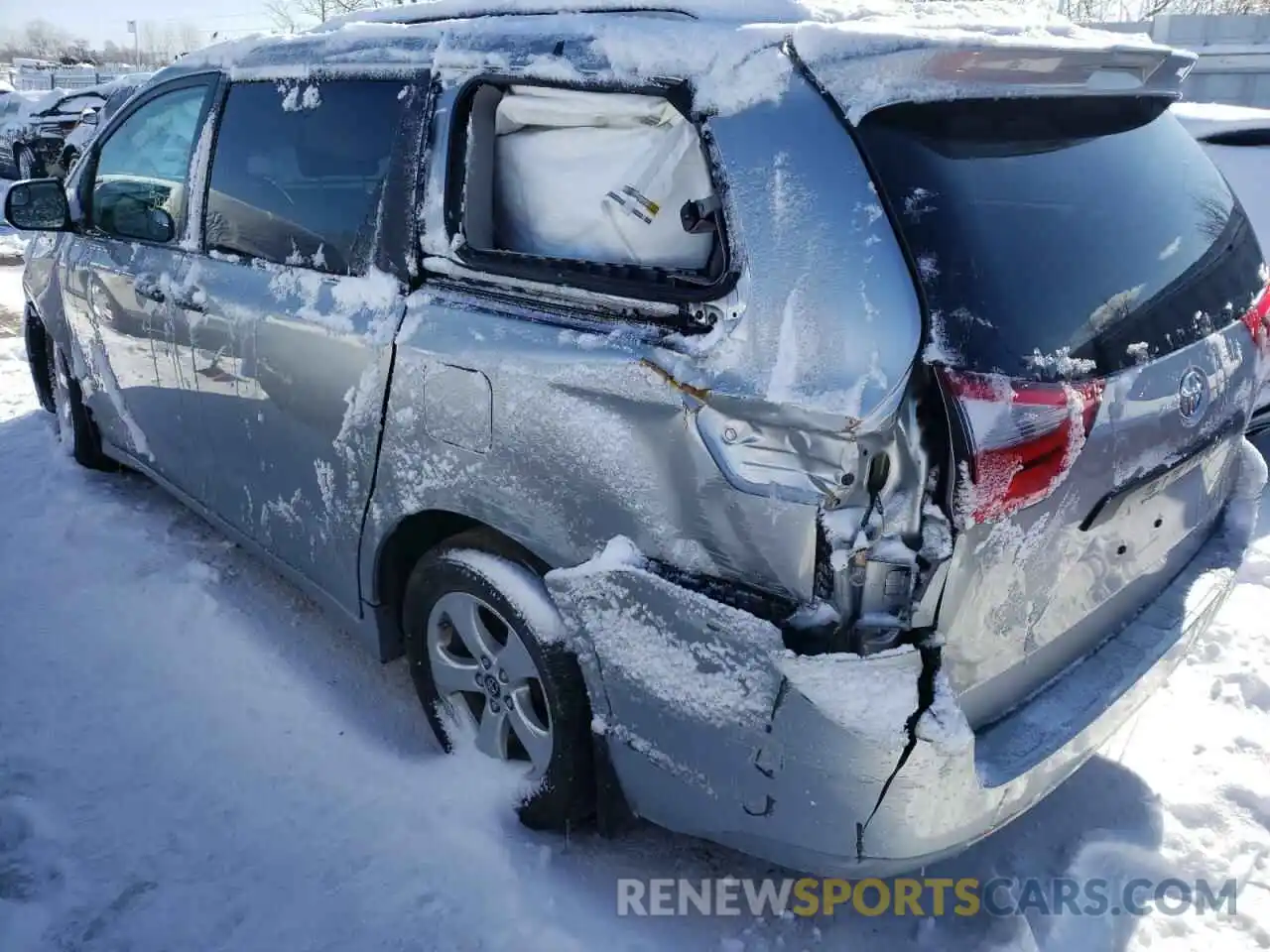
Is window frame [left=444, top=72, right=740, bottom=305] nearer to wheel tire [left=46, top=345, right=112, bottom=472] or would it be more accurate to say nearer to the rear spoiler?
the rear spoiler

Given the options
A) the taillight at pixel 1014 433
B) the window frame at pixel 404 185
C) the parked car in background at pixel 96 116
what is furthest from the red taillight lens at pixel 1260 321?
the parked car in background at pixel 96 116

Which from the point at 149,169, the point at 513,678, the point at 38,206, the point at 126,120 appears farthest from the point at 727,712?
the point at 38,206

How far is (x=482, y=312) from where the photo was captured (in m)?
2.21

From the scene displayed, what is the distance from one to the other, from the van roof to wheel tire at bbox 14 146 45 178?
560 inches

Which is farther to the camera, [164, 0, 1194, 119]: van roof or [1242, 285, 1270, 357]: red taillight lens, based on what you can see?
[1242, 285, 1270, 357]: red taillight lens

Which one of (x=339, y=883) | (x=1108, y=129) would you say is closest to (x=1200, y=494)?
(x=1108, y=129)

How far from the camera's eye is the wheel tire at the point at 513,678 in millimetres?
2205

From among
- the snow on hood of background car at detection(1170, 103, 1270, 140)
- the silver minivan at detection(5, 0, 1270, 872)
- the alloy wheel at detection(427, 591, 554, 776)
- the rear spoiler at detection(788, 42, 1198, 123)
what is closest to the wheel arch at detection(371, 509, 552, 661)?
the silver minivan at detection(5, 0, 1270, 872)

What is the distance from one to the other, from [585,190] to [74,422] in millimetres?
3475

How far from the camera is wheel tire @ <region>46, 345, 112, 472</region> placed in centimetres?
445

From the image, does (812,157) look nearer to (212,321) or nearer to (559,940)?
(559,940)

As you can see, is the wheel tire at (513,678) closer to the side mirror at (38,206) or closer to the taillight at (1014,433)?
the taillight at (1014,433)

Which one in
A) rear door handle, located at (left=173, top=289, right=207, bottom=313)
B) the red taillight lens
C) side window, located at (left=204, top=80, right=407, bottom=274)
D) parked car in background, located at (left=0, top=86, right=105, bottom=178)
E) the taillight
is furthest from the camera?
parked car in background, located at (left=0, top=86, right=105, bottom=178)

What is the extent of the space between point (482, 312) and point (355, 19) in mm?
1484
